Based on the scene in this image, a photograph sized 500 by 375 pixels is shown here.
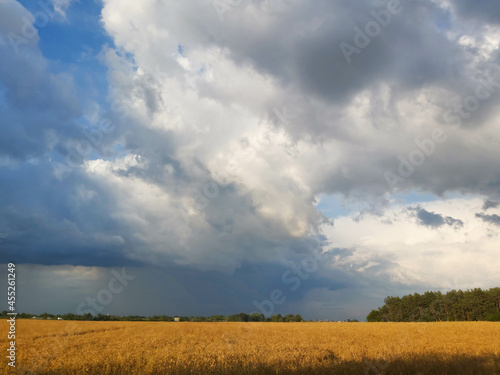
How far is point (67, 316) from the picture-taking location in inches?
4892

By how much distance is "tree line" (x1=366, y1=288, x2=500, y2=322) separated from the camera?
89062 millimetres

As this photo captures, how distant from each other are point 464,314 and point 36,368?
377ft

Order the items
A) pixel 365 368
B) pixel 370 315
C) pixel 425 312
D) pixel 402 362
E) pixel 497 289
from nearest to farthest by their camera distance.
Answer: pixel 365 368
pixel 402 362
pixel 497 289
pixel 425 312
pixel 370 315

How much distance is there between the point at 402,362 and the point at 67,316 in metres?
143

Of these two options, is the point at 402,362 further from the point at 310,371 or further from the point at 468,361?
the point at 310,371

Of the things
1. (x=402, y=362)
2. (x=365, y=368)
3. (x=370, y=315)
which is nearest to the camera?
(x=365, y=368)

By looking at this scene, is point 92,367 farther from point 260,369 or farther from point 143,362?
point 260,369

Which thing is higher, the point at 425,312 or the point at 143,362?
the point at 143,362

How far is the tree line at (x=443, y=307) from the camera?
89062 millimetres

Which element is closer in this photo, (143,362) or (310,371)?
(310,371)

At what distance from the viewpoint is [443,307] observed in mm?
99688

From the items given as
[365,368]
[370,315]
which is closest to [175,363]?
[365,368]

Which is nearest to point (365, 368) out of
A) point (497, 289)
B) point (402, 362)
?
point (402, 362)

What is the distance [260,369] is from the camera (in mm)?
11359
